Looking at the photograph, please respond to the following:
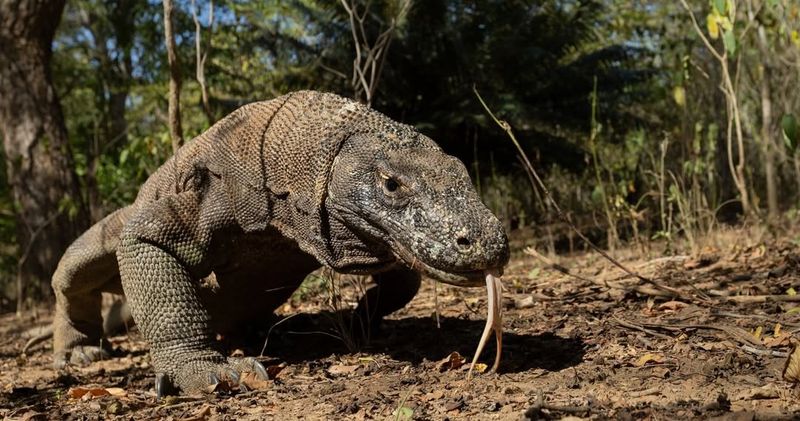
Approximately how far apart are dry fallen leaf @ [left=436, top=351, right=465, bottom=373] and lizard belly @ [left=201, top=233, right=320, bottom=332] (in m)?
0.68

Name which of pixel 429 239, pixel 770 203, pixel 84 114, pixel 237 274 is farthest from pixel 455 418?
pixel 84 114

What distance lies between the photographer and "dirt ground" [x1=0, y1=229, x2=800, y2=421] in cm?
224

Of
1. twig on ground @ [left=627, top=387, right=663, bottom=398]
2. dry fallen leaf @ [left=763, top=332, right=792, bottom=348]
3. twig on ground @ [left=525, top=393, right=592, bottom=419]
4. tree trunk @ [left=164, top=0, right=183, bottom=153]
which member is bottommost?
twig on ground @ [left=627, top=387, right=663, bottom=398]

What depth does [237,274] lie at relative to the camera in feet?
11.3

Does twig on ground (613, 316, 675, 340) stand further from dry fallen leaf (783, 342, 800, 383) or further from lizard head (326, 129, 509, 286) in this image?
lizard head (326, 129, 509, 286)

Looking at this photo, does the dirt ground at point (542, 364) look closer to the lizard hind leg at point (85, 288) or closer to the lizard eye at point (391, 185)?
the lizard hind leg at point (85, 288)

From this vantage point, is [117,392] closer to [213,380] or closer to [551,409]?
[213,380]

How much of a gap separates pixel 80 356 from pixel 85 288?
408 millimetres

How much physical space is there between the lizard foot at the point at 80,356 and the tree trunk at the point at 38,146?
2966 mm

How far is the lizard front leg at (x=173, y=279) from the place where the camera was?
2.97m

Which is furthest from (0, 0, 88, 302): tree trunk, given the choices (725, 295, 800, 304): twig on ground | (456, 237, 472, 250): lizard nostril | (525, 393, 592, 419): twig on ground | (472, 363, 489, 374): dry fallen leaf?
(525, 393, 592, 419): twig on ground

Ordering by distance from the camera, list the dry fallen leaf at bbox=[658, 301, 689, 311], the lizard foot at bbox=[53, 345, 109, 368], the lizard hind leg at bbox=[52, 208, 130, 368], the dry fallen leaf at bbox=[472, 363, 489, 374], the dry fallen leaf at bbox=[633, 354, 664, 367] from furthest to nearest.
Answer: the lizard foot at bbox=[53, 345, 109, 368] → the lizard hind leg at bbox=[52, 208, 130, 368] → the dry fallen leaf at bbox=[658, 301, 689, 311] → the dry fallen leaf at bbox=[472, 363, 489, 374] → the dry fallen leaf at bbox=[633, 354, 664, 367]

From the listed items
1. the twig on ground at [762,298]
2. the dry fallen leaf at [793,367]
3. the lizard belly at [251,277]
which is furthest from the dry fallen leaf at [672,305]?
the lizard belly at [251,277]

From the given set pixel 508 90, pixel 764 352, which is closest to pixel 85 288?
pixel 764 352
